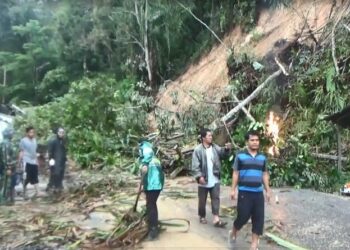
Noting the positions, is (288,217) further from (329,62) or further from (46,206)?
(329,62)

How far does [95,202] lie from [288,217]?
160 inches

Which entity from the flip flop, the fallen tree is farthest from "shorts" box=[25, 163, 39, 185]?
the flip flop

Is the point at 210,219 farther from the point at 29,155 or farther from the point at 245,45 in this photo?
the point at 245,45

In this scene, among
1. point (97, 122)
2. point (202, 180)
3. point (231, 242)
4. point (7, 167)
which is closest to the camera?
point (231, 242)

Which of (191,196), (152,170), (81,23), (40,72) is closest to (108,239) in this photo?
(152,170)

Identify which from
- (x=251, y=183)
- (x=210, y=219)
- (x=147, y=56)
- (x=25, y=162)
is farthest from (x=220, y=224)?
(x=147, y=56)

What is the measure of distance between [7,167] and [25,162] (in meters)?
0.98

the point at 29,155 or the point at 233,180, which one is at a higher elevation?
the point at 29,155

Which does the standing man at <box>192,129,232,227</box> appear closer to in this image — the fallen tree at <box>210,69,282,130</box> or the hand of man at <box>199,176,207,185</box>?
the hand of man at <box>199,176,207,185</box>

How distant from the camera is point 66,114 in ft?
61.9

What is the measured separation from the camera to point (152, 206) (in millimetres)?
7559

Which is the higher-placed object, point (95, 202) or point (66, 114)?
point (66, 114)

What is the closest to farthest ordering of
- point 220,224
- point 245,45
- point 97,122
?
point 220,224 → point 97,122 → point 245,45

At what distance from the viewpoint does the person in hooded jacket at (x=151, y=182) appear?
292 inches
